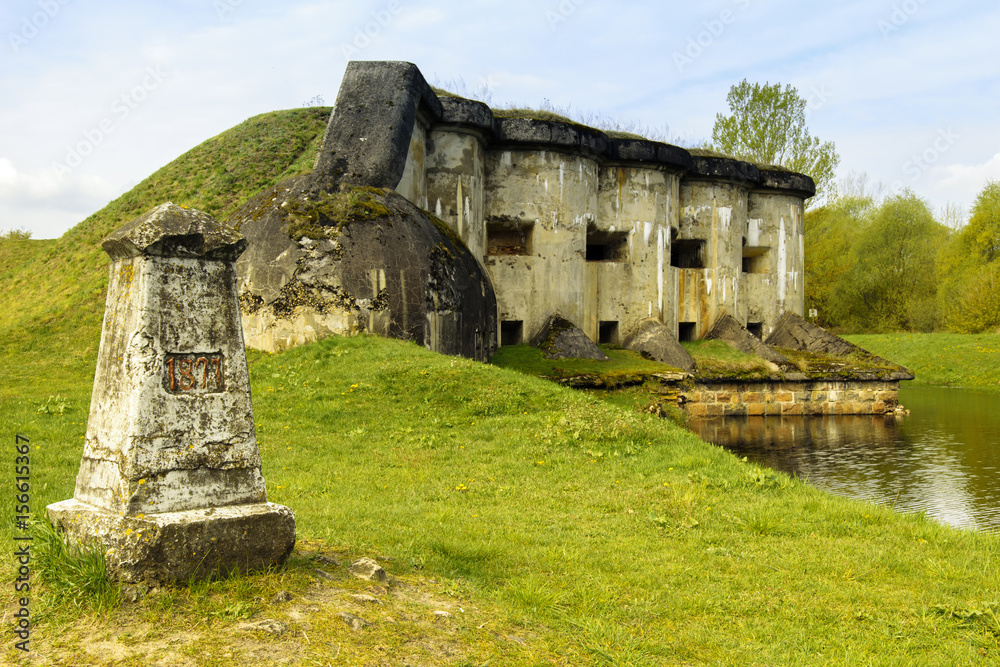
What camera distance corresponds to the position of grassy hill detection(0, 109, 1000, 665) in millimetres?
3314

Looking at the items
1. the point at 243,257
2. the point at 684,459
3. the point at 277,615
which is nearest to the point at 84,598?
the point at 277,615

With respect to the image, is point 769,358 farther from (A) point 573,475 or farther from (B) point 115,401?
(B) point 115,401

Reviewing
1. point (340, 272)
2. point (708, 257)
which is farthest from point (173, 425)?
point (708, 257)

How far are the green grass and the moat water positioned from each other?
686 centimetres

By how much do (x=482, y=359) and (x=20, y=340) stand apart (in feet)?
26.3

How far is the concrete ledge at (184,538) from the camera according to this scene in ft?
11.0

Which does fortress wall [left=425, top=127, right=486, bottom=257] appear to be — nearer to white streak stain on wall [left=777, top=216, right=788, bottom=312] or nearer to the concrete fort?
the concrete fort

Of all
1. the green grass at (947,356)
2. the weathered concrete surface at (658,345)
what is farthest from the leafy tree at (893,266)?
the weathered concrete surface at (658,345)

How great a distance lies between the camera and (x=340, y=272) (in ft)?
38.9

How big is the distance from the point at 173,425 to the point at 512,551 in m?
2.23

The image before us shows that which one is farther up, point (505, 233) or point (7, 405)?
point (505, 233)

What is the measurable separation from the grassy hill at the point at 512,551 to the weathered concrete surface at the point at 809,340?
1267 cm

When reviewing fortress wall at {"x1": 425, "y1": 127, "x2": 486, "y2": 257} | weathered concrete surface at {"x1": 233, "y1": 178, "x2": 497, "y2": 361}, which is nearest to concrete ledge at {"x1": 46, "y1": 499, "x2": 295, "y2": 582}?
weathered concrete surface at {"x1": 233, "y1": 178, "x2": 497, "y2": 361}

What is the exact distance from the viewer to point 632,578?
459 cm
